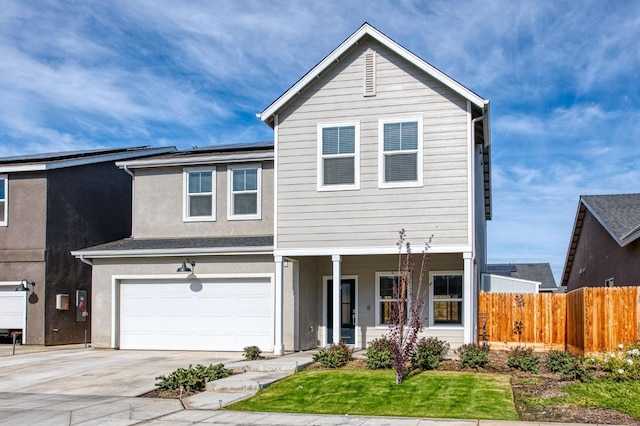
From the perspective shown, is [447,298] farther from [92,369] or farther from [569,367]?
[92,369]

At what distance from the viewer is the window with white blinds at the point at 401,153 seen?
16.9 m

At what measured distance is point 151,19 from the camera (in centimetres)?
1819

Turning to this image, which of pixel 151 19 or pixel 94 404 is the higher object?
pixel 151 19

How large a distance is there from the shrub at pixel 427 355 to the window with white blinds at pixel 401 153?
3999 mm

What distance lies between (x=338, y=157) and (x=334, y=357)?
5.21 m

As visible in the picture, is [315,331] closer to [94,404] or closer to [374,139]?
[374,139]

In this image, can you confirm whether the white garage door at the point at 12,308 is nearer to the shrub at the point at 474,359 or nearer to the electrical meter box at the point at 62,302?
the electrical meter box at the point at 62,302

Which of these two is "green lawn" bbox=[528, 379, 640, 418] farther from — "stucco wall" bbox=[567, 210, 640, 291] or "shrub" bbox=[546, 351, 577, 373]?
"stucco wall" bbox=[567, 210, 640, 291]

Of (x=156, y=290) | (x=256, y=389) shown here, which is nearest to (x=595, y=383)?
(x=256, y=389)

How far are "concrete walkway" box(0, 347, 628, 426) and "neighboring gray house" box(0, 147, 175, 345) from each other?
3.53 meters

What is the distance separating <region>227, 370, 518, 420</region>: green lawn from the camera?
36.3ft

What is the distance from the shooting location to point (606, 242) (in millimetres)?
22344

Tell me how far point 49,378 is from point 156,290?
572 cm

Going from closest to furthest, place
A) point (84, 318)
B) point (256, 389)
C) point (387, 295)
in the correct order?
point (256, 389)
point (387, 295)
point (84, 318)
